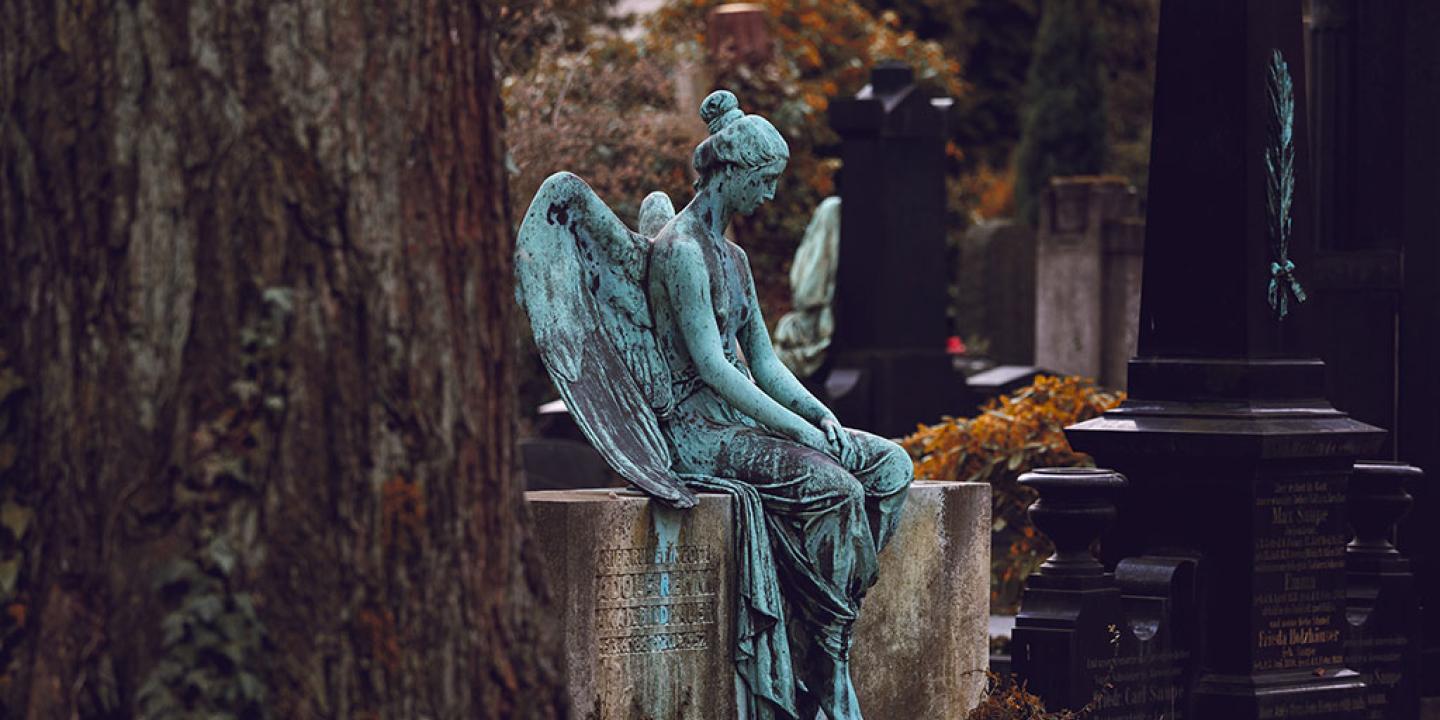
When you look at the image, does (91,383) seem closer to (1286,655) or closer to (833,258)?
(1286,655)

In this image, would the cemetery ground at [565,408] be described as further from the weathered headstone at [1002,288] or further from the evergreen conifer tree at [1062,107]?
the evergreen conifer tree at [1062,107]

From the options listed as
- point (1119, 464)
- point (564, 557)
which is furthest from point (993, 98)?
point (564, 557)

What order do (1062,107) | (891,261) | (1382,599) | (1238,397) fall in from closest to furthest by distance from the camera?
1. (1238,397)
2. (1382,599)
3. (891,261)
4. (1062,107)

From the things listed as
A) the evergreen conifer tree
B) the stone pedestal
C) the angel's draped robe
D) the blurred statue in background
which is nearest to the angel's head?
the angel's draped robe

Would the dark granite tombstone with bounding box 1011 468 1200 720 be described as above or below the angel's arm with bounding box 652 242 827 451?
below

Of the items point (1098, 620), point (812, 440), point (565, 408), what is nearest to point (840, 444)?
point (812, 440)

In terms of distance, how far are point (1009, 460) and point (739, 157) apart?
4642 millimetres

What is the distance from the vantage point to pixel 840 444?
23.8 ft

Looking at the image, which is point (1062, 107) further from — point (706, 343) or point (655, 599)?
point (655, 599)

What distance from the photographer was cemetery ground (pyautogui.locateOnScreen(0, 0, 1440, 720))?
4.23 m

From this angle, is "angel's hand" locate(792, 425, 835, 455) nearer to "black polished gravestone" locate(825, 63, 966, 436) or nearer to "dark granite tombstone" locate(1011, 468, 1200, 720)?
"dark granite tombstone" locate(1011, 468, 1200, 720)

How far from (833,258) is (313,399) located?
41.4ft

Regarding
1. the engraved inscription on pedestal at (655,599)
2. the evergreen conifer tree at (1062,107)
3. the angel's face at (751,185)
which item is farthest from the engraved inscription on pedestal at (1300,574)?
the evergreen conifer tree at (1062,107)

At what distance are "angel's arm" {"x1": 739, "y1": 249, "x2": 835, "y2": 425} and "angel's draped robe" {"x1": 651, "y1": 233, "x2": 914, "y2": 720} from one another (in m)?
0.16
